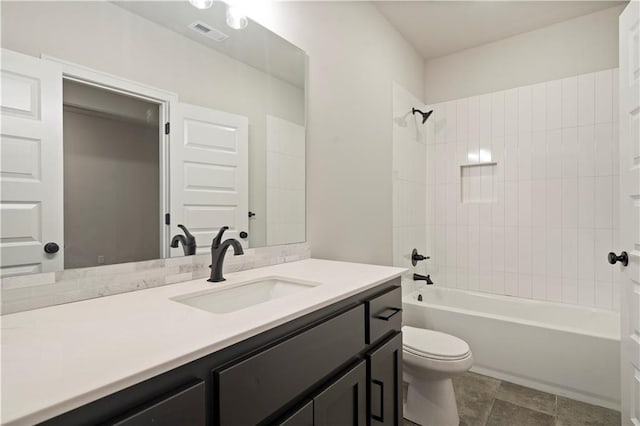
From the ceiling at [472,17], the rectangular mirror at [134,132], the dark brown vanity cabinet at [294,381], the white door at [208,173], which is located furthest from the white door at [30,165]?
the ceiling at [472,17]

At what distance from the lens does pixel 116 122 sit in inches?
41.2

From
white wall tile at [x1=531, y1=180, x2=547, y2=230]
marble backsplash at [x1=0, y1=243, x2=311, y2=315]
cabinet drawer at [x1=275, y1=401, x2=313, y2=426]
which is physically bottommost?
cabinet drawer at [x1=275, y1=401, x2=313, y2=426]

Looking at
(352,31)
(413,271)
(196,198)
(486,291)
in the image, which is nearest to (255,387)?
(196,198)

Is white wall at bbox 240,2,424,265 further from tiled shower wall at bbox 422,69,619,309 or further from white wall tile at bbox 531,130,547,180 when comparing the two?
white wall tile at bbox 531,130,547,180

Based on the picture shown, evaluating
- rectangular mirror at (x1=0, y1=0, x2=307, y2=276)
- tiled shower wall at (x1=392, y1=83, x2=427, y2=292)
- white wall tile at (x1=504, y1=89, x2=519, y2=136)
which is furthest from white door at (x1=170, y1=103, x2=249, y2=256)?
white wall tile at (x1=504, y1=89, x2=519, y2=136)

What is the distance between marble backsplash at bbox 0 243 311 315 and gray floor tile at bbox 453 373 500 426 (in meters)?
1.59

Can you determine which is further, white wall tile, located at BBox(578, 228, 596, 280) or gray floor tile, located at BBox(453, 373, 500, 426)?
white wall tile, located at BBox(578, 228, 596, 280)

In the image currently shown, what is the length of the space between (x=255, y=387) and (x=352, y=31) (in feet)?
7.09

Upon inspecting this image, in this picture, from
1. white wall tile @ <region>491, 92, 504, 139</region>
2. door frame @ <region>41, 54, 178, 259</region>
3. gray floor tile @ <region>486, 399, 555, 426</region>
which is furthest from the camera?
Result: white wall tile @ <region>491, 92, 504, 139</region>

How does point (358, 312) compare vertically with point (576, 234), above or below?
below

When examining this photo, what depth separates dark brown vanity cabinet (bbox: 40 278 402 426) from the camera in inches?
22.0

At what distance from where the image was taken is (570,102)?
2.60m

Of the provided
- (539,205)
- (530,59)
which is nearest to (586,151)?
(539,205)

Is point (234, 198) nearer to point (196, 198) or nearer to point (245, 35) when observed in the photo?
point (196, 198)
